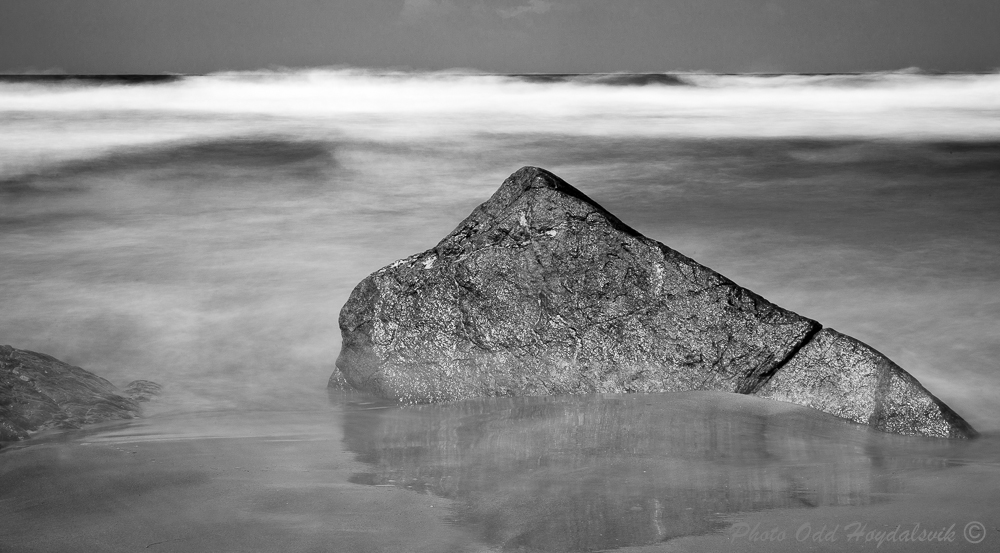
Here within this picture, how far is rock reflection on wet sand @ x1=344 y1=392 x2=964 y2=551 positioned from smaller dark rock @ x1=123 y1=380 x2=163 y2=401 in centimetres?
112

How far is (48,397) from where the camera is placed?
4039 millimetres

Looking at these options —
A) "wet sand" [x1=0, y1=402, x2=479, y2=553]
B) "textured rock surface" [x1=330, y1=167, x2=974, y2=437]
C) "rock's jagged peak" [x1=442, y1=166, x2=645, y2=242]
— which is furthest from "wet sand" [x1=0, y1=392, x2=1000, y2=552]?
"rock's jagged peak" [x1=442, y1=166, x2=645, y2=242]

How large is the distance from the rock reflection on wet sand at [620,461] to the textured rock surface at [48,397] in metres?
1.09

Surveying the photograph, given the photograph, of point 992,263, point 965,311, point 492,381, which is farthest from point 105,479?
point 992,263

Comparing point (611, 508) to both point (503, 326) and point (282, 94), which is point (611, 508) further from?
point (282, 94)

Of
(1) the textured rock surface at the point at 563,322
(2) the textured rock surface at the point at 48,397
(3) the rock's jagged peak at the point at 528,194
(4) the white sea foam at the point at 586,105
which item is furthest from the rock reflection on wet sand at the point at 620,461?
(4) the white sea foam at the point at 586,105

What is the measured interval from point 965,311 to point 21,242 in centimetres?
792

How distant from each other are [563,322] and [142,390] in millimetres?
2097

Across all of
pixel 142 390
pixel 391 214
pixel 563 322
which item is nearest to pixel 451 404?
pixel 563 322

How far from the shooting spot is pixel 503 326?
4.22 meters

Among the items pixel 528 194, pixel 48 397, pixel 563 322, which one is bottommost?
pixel 48 397

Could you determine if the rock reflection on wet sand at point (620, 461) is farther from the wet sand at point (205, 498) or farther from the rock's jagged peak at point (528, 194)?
the rock's jagged peak at point (528, 194)

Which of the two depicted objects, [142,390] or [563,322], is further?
[142,390]

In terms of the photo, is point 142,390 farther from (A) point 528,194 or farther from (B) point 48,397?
(A) point 528,194
